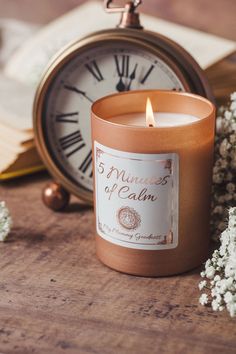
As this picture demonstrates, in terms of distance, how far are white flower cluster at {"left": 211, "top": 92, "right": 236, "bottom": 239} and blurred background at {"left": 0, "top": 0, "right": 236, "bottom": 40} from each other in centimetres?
42

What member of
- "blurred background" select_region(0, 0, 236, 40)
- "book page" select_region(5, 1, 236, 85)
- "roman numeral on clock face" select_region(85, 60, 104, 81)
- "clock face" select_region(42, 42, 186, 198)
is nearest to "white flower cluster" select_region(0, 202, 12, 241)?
"clock face" select_region(42, 42, 186, 198)

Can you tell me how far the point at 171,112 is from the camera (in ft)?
3.17

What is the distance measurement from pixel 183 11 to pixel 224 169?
533 millimetres

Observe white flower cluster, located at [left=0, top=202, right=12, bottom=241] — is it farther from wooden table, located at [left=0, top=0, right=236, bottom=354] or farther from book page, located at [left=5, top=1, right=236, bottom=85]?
book page, located at [left=5, top=1, right=236, bottom=85]

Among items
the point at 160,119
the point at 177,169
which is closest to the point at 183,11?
the point at 160,119

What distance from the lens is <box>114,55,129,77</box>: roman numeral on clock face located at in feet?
3.36

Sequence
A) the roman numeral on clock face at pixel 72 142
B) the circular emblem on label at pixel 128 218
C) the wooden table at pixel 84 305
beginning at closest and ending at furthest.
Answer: the wooden table at pixel 84 305 → the circular emblem on label at pixel 128 218 → the roman numeral on clock face at pixel 72 142

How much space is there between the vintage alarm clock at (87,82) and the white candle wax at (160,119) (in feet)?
0.18

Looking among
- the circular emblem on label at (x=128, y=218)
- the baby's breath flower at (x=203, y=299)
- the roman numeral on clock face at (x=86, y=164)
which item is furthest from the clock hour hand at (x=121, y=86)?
the baby's breath flower at (x=203, y=299)

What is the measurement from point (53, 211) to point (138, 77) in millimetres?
237

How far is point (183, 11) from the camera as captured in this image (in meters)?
1.41

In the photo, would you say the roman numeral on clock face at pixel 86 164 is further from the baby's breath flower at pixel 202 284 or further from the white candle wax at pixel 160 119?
the baby's breath flower at pixel 202 284

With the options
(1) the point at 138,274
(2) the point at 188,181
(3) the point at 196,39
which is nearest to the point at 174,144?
(2) the point at 188,181

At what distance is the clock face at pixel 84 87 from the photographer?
1.02 meters
